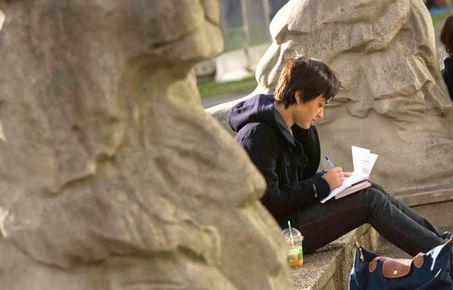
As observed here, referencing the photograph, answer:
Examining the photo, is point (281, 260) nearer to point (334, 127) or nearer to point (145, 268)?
point (145, 268)

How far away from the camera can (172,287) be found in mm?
3363

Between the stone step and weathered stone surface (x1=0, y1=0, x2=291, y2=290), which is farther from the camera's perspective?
the stone step

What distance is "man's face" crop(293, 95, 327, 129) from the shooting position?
18.1 ft

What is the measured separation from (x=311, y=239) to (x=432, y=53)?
2369 millimetres

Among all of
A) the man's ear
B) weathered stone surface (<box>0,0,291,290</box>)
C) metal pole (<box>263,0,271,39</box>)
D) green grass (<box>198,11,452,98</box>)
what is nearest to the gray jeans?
the man's ear

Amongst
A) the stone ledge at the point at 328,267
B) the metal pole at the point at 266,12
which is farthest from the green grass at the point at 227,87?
the stone ledge at the point at 328,267

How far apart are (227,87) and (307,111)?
1539 cm

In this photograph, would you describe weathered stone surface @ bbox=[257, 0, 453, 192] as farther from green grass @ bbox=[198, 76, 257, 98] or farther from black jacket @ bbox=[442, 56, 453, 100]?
green grass @ bbox=[198, 76, 257, 98]

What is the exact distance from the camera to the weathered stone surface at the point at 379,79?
748cm

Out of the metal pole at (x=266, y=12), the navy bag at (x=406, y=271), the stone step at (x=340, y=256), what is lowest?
the metal pole at (x=266, y=12)

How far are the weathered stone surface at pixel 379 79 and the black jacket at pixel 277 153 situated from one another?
1.80m

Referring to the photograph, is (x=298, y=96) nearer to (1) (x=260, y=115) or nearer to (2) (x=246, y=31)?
(1) (x=260, y=115)

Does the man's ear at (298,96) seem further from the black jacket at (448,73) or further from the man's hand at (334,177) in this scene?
the black jacket at (448,73)

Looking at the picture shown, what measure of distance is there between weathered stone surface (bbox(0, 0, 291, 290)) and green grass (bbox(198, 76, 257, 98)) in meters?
15.7
